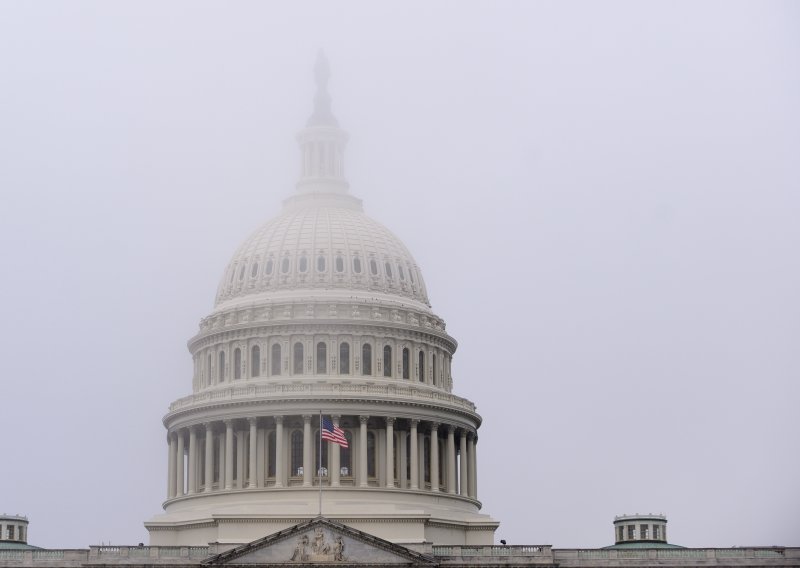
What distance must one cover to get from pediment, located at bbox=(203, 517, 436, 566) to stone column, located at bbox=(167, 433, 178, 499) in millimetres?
24603

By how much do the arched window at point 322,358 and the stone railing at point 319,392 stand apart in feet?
6.62

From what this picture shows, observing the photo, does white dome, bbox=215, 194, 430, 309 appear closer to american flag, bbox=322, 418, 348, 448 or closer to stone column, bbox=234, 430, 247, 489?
stone column, bbox=234, 430, 247, 489

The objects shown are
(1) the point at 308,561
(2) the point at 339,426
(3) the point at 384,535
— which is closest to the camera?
(1) the point at 308,561

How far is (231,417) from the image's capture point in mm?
152500

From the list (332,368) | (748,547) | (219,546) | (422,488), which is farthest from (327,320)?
(748,547)

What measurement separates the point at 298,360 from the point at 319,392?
5.30m

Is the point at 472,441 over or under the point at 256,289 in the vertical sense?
under

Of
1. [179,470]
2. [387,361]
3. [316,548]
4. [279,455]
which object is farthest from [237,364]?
[316,548]

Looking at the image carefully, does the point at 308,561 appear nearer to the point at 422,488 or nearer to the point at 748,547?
the point at 422,488

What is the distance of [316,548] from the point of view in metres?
133

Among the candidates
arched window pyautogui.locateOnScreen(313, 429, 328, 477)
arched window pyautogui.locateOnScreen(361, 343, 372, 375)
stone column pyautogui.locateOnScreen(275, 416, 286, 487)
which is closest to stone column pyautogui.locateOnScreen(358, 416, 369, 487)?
arched window pyautogui.locateOnScreen(313, 429, 328, 477)

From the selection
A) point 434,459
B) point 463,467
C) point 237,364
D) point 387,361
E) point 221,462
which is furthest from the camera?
point 463,467

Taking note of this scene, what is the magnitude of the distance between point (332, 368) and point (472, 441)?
1546 centimetres

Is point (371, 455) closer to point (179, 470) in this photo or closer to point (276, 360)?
point (276, 360)
